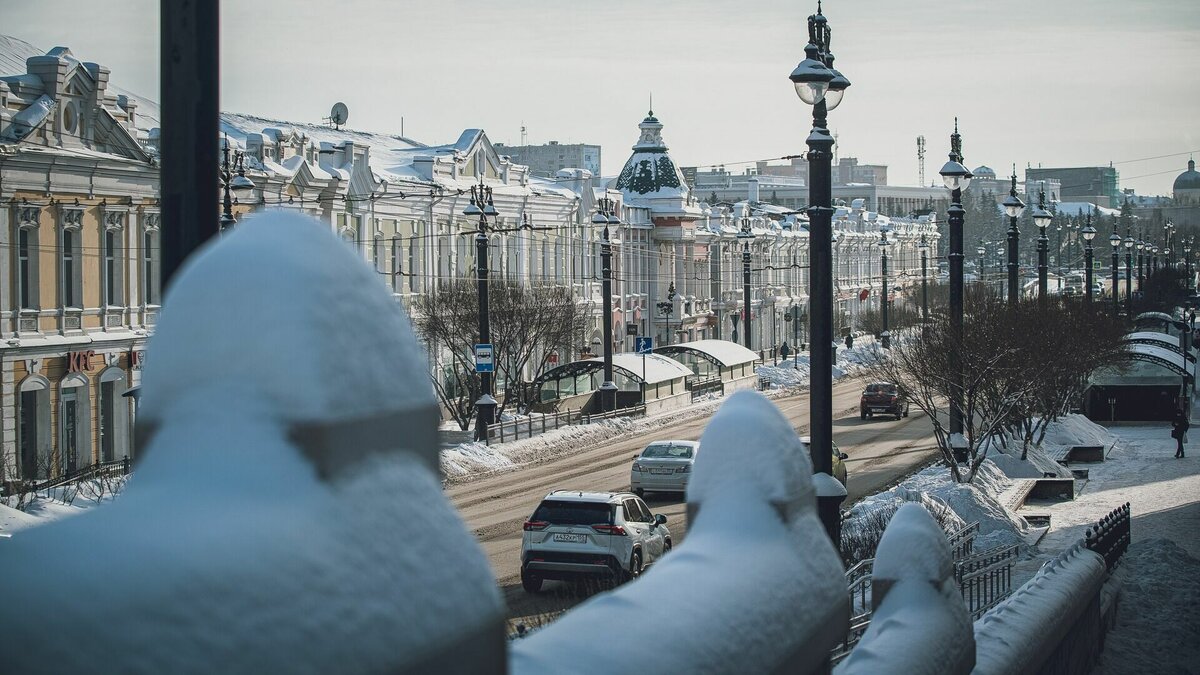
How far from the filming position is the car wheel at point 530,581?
1828 centimetres

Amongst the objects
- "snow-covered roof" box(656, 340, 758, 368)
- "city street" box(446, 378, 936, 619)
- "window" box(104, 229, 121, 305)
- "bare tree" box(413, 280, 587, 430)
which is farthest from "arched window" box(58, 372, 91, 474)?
"snow-covered roof" box(656, 340, 758, 368)

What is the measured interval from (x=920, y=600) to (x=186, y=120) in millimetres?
3369

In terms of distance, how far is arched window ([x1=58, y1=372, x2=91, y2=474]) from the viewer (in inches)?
1215

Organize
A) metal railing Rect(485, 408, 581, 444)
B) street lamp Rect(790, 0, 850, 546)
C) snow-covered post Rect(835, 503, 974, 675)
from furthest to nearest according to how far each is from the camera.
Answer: metal railing Rect(485, 408, 581, 444)
street lamp Rect(790, 0, 850, 546)
snow-covered post Rect(835, 503, 974, 675)

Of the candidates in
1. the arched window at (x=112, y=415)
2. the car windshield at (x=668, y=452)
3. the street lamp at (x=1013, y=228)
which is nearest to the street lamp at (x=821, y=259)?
the car windshield at (x=668, y=452)

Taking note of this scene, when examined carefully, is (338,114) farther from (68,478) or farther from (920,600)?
(920,600)

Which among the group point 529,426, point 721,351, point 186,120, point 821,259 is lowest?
point 529,426

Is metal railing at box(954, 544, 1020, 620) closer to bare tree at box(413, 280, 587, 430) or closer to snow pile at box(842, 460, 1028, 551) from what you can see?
snow pile at box(842, 460, 1028, 551)

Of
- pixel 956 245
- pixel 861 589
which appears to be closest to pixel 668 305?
pixel 956 245

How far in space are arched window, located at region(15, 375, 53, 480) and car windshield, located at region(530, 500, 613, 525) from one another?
14464 millimetres

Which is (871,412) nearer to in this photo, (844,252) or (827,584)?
(827,584)

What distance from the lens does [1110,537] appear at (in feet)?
58.9

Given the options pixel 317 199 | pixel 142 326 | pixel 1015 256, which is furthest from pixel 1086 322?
pixel 142 326

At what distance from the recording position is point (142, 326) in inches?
1331
